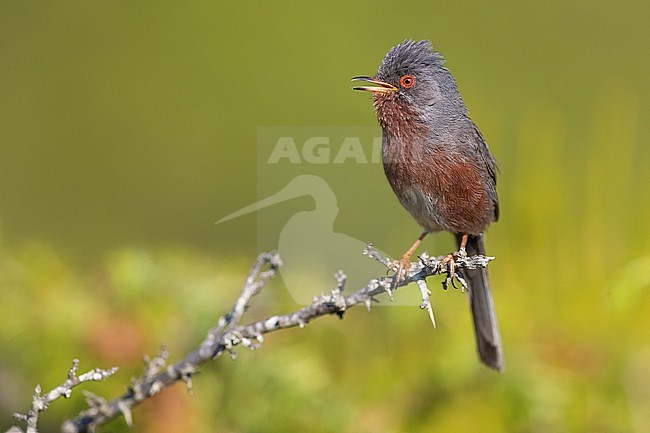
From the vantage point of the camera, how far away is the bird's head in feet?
11.3

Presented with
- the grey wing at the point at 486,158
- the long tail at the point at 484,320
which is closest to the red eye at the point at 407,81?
the grey wing at the point at 486,158

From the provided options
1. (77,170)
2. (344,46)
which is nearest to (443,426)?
(344,46)

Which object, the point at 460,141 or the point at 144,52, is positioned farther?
the point at 144,52

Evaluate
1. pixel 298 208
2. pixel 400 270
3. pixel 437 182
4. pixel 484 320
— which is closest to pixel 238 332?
pixel 400 270

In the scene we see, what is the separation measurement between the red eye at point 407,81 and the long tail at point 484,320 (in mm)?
765

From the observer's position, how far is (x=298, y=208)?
493 centimetres

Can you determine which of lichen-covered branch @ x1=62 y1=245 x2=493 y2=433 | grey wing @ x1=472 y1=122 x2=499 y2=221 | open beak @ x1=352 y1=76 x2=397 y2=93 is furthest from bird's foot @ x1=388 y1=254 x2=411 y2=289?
open beak @ x1=352 y1=76 x2=397 y2=93

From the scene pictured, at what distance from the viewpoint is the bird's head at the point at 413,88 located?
11.3ft

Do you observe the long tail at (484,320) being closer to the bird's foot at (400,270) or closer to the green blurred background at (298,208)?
the green blurred background at (298,208)

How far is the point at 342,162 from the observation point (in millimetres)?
5809

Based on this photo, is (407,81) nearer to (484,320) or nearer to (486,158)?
(486,158)

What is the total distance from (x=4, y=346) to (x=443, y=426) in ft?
6.06

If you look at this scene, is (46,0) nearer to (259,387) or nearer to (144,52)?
(144,52)

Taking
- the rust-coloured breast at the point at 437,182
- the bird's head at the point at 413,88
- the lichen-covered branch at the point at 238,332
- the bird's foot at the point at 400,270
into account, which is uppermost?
the bird's head at the point at 413,88
